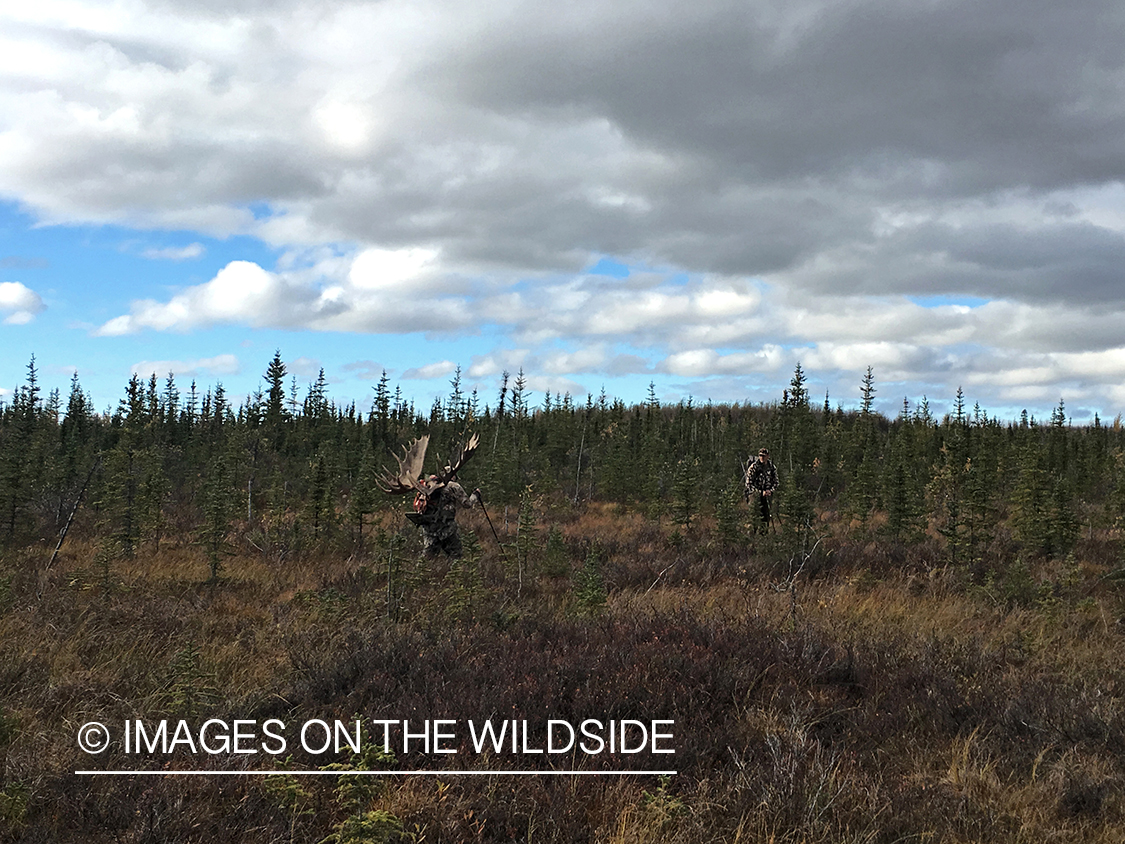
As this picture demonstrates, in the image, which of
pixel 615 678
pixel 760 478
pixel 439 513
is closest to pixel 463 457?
pixel 439 513

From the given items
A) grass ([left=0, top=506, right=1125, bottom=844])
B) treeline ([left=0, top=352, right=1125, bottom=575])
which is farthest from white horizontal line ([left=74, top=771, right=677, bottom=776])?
treeline ([left=0, top=352, right=1125, bottom=575])

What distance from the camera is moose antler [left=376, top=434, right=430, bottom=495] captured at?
12.9 meters

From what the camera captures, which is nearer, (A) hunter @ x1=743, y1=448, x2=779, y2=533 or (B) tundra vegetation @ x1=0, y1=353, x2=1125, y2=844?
(B) tundra vegetation @ x1=0, y1=353, x2=1125, y2=844

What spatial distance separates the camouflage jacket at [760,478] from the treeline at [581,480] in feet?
1.10

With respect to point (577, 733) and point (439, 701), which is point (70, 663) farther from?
point (577, 733)

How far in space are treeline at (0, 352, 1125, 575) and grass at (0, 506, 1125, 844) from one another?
297 cm

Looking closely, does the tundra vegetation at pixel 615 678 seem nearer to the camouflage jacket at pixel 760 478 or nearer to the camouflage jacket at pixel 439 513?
the camouflage jacket at pixel 439 513

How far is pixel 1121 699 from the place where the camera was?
5535mm

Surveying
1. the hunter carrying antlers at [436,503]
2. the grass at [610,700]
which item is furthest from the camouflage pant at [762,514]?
the hunter carrying antlers at [436,503]

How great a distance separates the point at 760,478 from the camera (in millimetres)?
14672

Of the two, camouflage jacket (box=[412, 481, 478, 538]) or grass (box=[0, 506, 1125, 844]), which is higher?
camouflage jacket (box=[412, 481, 478, 538])

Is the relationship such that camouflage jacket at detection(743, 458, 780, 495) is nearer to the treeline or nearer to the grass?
the treeline

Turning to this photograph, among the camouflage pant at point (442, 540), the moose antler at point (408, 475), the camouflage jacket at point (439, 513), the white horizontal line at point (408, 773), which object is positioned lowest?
the white horizontal line at point (408, 773)

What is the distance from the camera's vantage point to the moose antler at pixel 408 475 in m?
12.9
